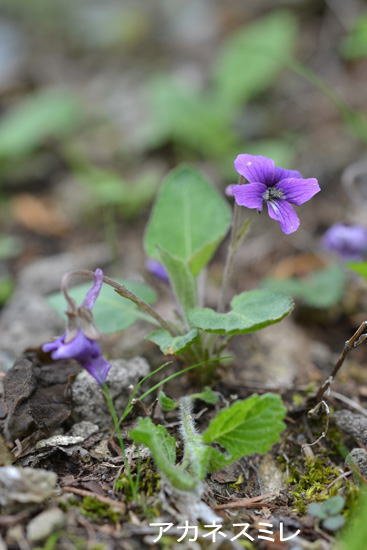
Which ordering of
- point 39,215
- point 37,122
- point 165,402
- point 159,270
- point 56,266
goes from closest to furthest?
point 165,402
point 159,270
point 56,266
point 39,215
point 37,122

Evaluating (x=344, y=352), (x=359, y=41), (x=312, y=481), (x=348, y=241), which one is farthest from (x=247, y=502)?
(x=359, y=41)

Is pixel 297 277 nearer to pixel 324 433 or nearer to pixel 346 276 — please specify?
pixel 346 276

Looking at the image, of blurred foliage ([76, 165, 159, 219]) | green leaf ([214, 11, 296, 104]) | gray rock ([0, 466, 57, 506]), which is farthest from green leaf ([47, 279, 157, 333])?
green leaf ([214, 11, 296, 104])

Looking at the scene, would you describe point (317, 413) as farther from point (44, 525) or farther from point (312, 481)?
point (44, 525)

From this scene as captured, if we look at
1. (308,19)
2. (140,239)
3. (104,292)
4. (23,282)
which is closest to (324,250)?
(140,239)

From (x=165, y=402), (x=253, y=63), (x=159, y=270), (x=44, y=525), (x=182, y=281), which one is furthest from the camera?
(x=253, y=63)

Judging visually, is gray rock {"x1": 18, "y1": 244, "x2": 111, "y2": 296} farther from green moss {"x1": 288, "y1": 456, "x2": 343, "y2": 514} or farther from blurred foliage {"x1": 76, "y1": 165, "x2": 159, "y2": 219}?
green moss {"x1": 288, "y1": 456, "x2": 343, "y2": 514}
